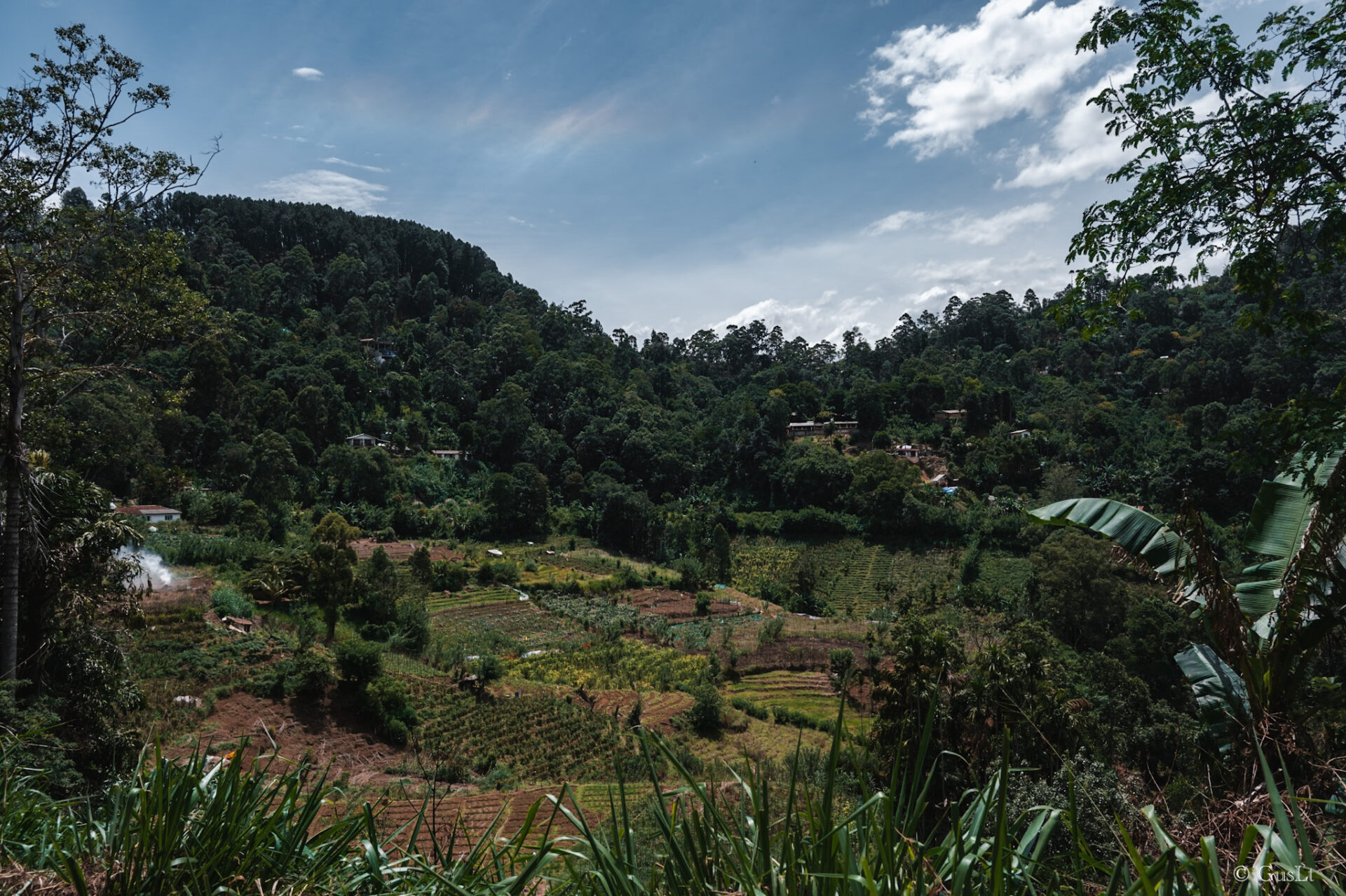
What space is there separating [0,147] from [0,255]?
975 mm

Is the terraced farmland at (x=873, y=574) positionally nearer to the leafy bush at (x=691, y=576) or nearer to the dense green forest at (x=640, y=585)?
the dense green forest at (x=640, y=585)

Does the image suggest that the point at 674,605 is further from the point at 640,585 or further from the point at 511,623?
the point at 511,623

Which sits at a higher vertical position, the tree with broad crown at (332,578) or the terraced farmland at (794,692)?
the tree with broad crown at (332,578)

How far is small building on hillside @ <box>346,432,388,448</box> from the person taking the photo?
3728 cm

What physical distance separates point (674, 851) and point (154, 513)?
30.7m

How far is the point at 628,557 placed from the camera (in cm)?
3456

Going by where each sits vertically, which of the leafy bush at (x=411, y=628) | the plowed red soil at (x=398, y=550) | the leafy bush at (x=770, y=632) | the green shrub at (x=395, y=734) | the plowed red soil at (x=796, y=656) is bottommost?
the plowed red soil at (x=796, y=656)

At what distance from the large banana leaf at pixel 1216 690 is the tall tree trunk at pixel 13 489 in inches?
359

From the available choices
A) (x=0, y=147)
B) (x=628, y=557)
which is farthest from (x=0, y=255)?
(x=628, y=557)

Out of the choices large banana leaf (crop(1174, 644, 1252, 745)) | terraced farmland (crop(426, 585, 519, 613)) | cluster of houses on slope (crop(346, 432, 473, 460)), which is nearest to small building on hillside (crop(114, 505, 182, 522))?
cluster of houses on slope (crop(346, 432, 473, 460))

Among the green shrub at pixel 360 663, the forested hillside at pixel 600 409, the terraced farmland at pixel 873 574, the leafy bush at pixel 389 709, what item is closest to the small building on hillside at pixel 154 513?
the forested hillside at pixel 600 409

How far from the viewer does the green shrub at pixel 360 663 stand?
44.3ft

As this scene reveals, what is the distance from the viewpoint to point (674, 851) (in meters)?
1.12

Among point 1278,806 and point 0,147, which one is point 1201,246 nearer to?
point 1278,806
